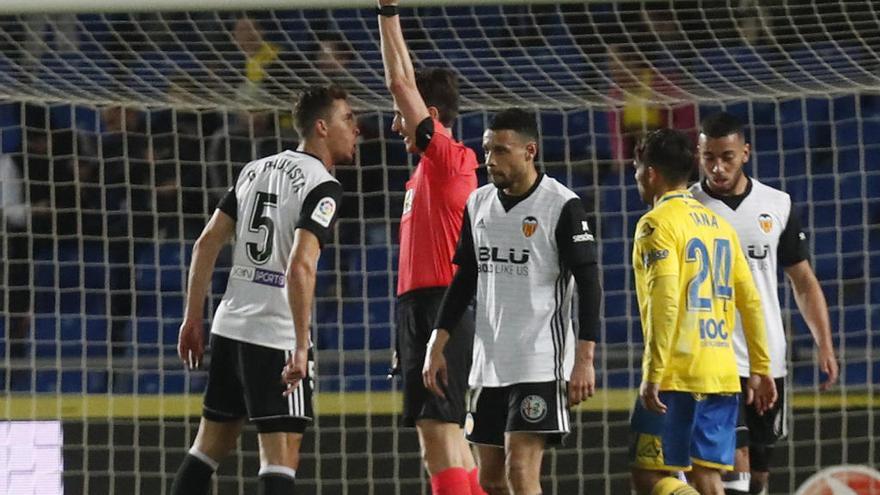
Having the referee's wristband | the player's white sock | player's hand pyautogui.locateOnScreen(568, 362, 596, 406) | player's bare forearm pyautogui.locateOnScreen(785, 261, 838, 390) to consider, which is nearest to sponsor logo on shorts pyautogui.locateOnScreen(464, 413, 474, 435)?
player's hand pyautogui.locateOnScreen(568, 362, 596, 406)

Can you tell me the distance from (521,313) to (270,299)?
829mm

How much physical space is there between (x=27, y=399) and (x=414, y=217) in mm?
3100

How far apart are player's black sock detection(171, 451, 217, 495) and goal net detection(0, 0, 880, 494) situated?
1.80 metres

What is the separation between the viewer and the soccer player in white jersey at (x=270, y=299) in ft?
15.5

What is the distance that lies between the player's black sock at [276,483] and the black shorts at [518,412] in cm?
58

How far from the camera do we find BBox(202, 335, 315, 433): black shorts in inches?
187

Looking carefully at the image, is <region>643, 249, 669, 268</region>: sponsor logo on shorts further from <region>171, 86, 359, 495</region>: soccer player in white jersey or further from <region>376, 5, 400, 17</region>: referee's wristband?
<region>376, 5, 400, 17</region>: referee's wristband

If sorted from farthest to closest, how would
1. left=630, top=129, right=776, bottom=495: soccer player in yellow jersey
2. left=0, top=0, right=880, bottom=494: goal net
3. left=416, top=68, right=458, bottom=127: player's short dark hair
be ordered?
1. left=0, top=0, right=880, bottom=494: goal net
2. left=416, top=68, right=458, bottom=127: player's short dark hair
3. left=630, top=129, right=776, bottom=495: soccer player in yellow jersey

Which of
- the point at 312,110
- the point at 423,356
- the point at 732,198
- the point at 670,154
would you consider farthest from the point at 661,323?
the point at 312,110

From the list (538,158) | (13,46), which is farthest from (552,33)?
(13,46)

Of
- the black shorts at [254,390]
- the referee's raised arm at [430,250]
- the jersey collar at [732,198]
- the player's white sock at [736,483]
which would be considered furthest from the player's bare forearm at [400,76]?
the player's white sock at [736,483]

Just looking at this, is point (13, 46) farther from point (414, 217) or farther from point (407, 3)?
point (414, 217)

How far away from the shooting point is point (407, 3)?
5723 millimetres

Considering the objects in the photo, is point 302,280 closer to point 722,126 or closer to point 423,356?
point 423,356
